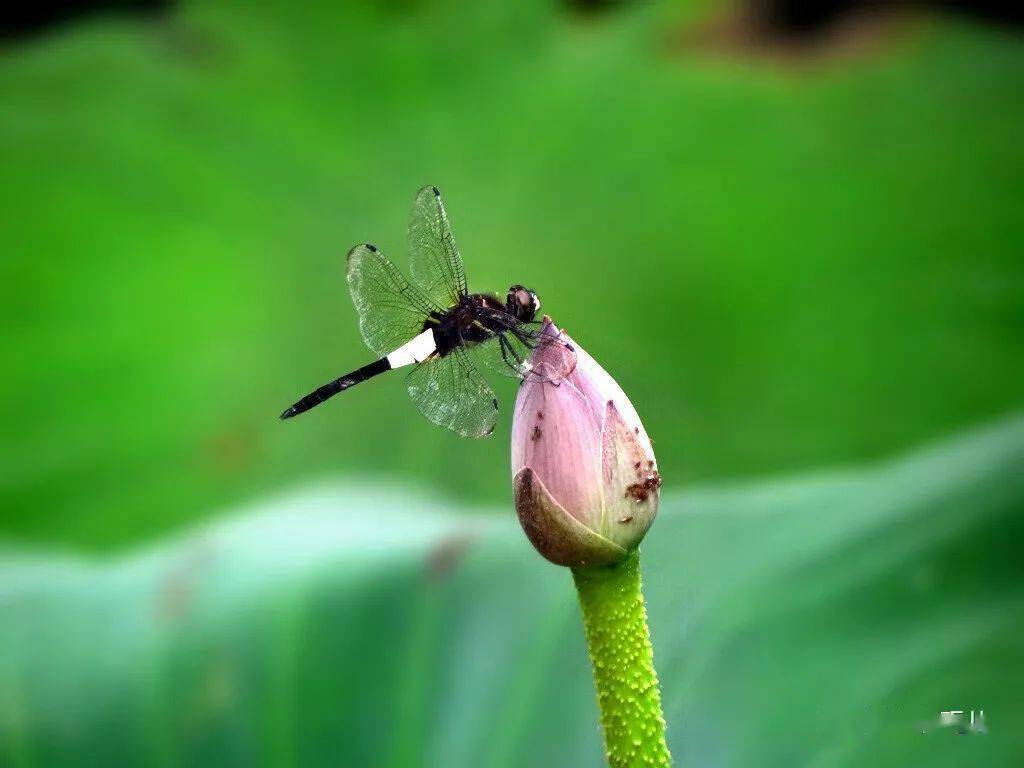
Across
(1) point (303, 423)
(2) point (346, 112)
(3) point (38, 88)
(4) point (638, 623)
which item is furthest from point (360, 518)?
(3) point (38, 88)

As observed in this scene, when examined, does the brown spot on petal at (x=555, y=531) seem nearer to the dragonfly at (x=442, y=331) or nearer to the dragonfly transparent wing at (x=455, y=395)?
the dragonfly at (x=442, y=331)

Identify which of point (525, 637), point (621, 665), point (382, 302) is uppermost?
point (382, 302)

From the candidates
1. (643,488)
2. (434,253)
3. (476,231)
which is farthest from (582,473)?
(476,231)

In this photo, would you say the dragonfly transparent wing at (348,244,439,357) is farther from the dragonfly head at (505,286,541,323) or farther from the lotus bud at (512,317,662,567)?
the lotus bud at (512,317,662,567)

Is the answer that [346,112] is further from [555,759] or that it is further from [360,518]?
[555,759]

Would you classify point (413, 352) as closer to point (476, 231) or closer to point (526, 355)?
point (526, 355)

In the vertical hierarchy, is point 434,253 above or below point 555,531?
above
